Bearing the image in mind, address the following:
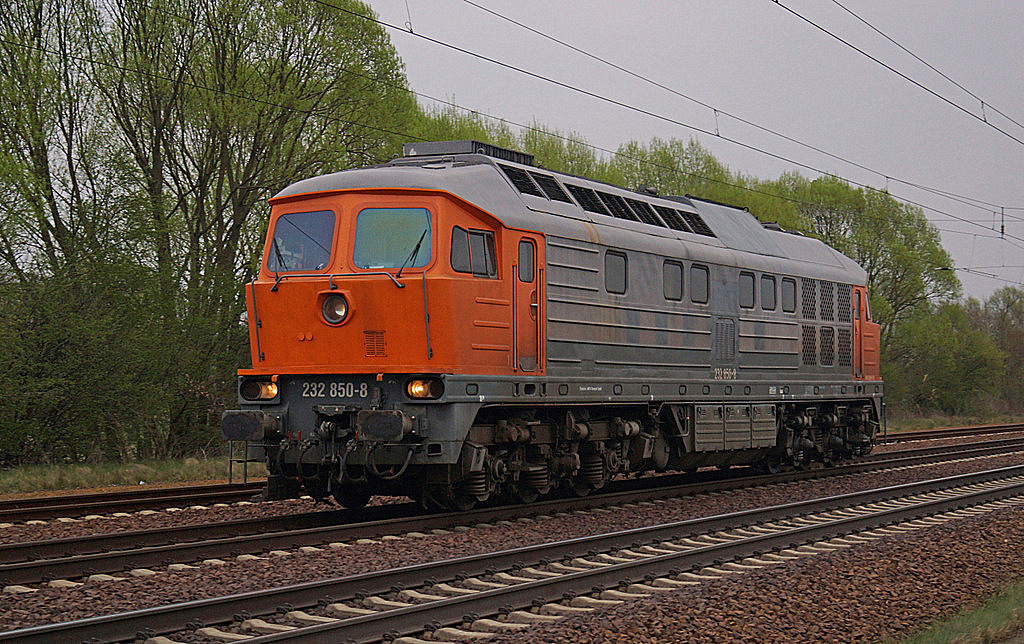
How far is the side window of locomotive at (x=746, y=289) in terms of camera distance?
1734cm

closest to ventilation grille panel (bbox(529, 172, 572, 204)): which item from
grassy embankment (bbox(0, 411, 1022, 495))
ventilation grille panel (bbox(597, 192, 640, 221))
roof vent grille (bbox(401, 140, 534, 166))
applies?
roof vent grille (bbox(401, 140, 534, 166))

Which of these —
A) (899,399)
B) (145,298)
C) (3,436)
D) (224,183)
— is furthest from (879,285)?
(3,436)

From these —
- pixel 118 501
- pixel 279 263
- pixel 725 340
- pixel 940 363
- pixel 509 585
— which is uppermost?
pixel 279 263

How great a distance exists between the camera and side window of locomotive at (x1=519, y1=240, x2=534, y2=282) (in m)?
12.8

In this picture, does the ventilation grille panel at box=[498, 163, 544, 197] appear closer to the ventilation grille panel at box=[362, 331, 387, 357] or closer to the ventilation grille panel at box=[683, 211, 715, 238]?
the ventilation grille panel at box=[362, 331, 387, 357]

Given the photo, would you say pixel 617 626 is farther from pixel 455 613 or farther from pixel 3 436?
pixel 3 436

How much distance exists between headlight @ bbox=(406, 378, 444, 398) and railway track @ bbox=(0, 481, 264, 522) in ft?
10.1

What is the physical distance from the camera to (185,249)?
1029 inches

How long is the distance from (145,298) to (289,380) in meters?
12.1

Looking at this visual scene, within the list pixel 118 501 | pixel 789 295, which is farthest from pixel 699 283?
pixel 118 501

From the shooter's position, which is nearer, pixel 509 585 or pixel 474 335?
pixel 509 585

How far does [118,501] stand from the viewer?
46.1ft

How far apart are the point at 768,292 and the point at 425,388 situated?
27.8 feet

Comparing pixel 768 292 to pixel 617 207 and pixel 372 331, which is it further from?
pixel 372 331
